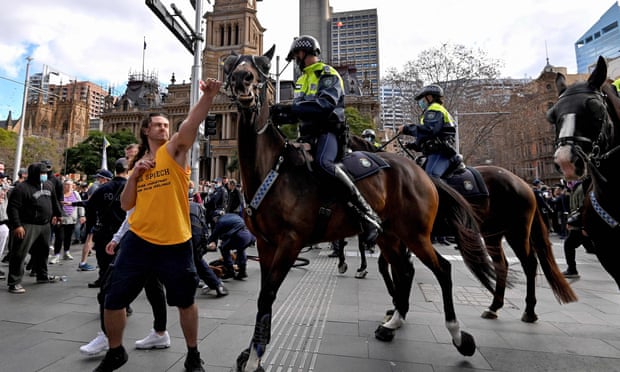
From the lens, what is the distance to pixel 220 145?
65.3m

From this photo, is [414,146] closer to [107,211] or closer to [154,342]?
[154,342]

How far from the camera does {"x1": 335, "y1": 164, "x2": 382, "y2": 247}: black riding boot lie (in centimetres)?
310

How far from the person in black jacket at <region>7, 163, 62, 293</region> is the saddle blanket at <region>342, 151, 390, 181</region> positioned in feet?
21.9

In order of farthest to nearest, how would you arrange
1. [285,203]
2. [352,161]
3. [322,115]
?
[352,161], [322,115], [285,203]

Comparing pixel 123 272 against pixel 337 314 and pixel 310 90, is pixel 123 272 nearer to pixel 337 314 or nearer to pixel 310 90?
pixel 310 90

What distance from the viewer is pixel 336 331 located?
Answer: 3.93 meters

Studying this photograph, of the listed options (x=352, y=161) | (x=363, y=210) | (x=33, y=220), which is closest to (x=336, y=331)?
(x=363, y=210)

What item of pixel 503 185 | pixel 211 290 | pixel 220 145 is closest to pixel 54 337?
pixel 211 290

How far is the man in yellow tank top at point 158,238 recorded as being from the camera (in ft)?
8.46

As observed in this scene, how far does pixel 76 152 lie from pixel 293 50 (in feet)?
228

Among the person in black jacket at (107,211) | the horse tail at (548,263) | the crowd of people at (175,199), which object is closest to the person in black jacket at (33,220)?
the crowd of people at (175,199)

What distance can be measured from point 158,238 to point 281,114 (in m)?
1.63

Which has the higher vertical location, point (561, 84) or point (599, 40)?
point (599, 40)

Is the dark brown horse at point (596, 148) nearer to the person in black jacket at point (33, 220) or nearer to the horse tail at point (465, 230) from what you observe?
the horse tail at point (465, 230)
